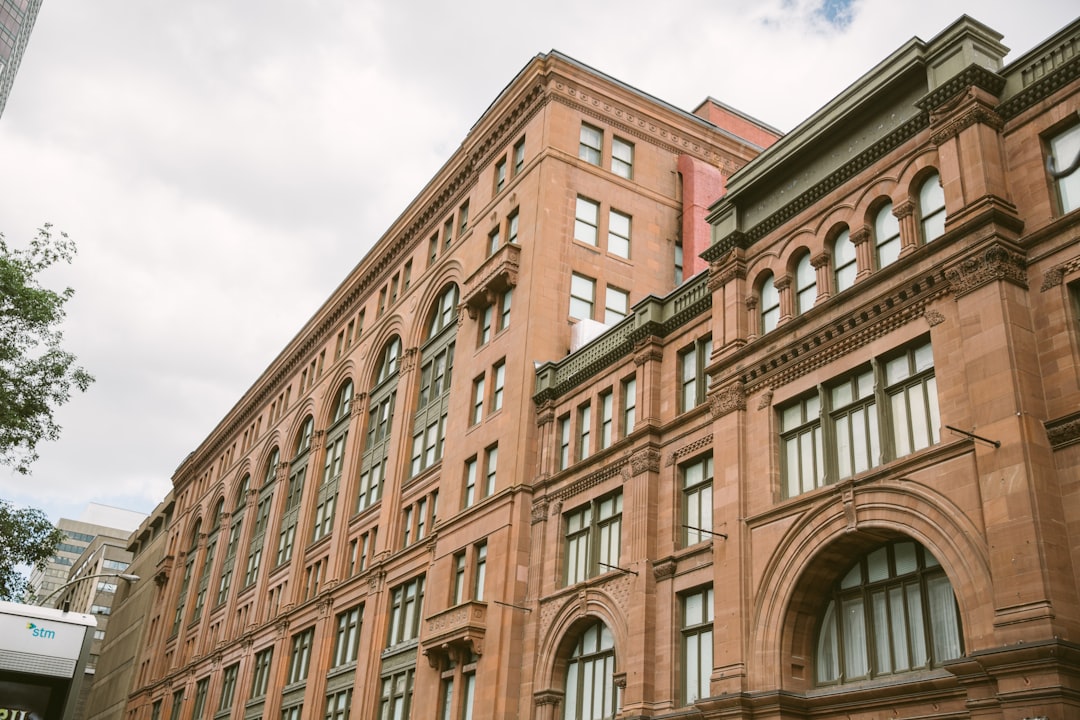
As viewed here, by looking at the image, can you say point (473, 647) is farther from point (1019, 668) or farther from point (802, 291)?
point (1019, 668)

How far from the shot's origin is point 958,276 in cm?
2311

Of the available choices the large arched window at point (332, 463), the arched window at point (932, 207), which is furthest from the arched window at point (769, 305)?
the large arched window at point (332, 463)

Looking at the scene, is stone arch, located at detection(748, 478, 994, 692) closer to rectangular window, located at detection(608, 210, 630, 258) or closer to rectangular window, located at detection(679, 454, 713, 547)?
rectangular window, located at detection(679, 454, 713, 547)

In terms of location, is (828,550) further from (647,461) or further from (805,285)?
(647,461)

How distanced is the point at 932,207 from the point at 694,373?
9892 mm

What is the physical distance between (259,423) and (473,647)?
49.0 metres

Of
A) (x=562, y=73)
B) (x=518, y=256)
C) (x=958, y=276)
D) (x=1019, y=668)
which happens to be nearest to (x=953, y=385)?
(x=958, y=276)

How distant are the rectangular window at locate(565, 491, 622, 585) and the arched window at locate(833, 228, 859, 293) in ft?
35.1

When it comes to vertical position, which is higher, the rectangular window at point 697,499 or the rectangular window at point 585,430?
the rectangular window at point 585,430

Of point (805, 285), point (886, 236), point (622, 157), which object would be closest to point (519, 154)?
point (622, 157)

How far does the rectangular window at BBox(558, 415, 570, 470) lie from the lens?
124 feet

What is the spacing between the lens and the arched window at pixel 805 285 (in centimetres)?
2848

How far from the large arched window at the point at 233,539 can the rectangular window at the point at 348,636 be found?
971 inches

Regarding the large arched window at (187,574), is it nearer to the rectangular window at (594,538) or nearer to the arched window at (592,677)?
the rectangular window at (594,538)
